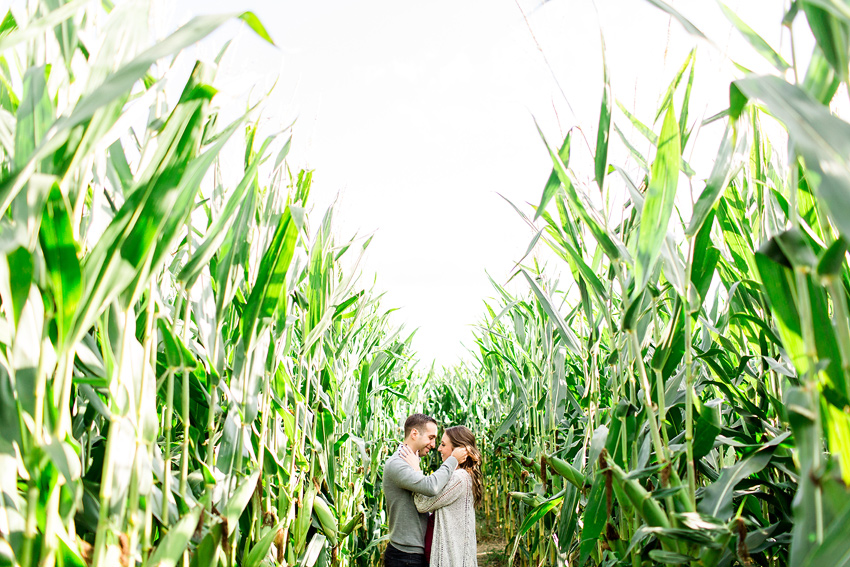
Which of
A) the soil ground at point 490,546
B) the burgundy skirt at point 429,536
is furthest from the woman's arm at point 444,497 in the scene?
the soil ground at point 490,546

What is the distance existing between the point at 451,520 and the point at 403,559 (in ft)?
0.99

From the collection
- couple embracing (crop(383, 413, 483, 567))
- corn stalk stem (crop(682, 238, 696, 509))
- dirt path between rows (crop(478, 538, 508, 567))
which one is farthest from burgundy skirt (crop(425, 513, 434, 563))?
corn stalk stem (crop(682, 238, 696, 509))

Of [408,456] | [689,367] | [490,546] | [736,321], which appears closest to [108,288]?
[689,367]

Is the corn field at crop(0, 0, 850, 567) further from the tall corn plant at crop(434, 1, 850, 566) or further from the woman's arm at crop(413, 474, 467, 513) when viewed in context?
the woman's arm at crop(413, 474, 467, 513)

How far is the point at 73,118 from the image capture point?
20.3 inches

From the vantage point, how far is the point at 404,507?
97.3 inches

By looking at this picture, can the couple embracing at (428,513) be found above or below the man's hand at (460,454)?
below

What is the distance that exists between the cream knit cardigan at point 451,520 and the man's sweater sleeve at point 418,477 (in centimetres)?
5

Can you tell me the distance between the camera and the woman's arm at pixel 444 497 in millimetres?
2359

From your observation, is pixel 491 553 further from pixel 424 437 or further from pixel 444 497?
pixel 444 497

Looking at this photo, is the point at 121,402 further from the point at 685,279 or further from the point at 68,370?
the point at 685,279

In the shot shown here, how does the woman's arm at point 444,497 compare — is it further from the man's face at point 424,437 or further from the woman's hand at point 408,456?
the man's face at point 424,437

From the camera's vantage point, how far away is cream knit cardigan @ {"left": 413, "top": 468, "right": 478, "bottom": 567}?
2.33 m

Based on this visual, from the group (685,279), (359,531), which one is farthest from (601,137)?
(359,531)
